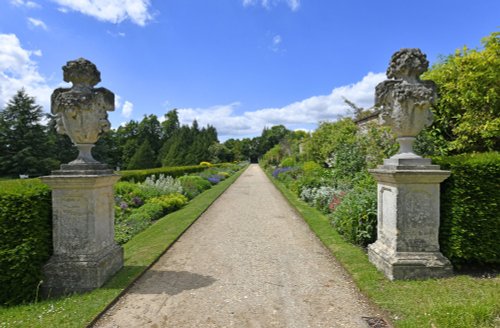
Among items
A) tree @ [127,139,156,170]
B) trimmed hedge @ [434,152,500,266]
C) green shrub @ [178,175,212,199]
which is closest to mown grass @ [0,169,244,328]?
trimmed hedge @ [434,152,500,266]

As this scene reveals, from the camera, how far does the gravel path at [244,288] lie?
12.1 ft

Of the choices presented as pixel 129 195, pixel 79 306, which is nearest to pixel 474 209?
pixel 79 306

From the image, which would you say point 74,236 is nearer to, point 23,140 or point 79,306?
point 79,306

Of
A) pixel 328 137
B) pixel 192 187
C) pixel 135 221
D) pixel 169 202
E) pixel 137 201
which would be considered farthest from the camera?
pixel 328 137

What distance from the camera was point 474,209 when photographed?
4633 mm

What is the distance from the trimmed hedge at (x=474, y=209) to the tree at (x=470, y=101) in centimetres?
307

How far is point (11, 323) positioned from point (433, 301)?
4901mm

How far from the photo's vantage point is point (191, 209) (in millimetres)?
11273

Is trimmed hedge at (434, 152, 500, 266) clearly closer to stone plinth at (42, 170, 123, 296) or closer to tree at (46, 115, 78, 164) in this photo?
stone plinth at (42, 170, 123, 296)

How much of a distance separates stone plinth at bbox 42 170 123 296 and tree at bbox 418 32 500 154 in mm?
7344

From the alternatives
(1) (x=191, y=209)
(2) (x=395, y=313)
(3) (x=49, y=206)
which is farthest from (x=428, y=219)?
(1) (x=191, y=209)

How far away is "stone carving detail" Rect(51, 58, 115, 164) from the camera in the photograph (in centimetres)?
451

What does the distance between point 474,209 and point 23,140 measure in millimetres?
34168

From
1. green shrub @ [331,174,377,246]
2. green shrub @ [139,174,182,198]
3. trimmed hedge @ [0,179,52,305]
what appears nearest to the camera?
trimmed hedge @ [0,179,52,305]
